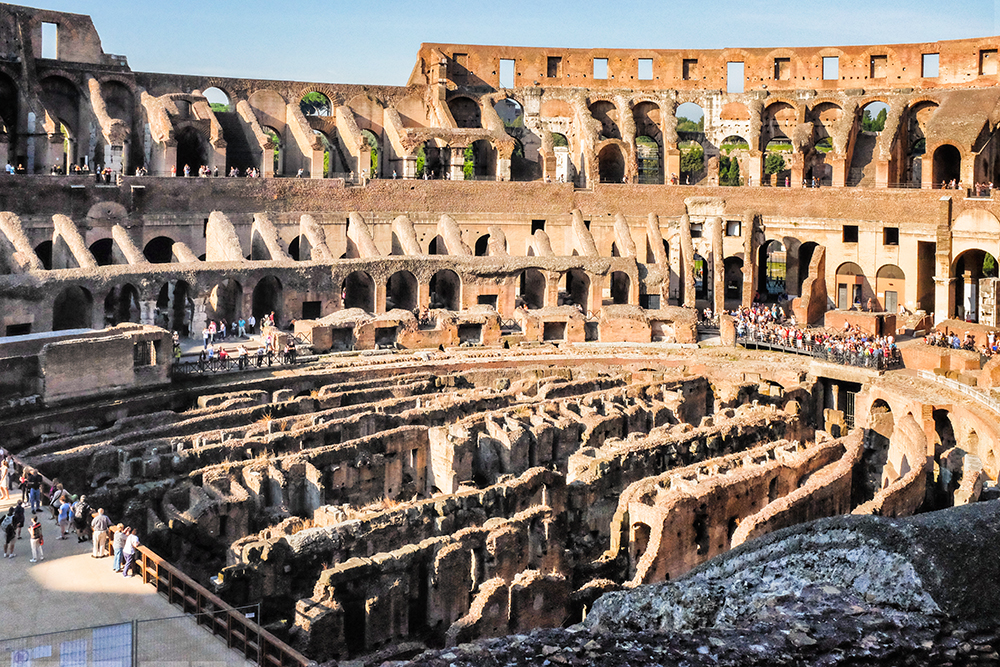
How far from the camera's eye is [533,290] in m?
42.5

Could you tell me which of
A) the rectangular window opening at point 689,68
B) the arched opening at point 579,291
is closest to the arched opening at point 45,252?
the arched opening at point 579,291

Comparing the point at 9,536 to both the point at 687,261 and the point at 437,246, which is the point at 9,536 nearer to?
the point at 437,246

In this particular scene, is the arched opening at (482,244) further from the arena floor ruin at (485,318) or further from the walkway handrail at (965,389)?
the walkway handrail at (965,389)

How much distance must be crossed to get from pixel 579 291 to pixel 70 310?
1886cm

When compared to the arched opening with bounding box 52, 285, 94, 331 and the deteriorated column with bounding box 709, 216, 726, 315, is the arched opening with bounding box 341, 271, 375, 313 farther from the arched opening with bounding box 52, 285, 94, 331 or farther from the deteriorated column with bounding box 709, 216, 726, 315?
the deteriorated column with bounding box 709, 216, 726, 315

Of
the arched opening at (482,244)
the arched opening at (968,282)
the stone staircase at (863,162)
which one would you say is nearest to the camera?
the arched opening at (968,282)

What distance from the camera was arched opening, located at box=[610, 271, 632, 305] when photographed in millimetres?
42844

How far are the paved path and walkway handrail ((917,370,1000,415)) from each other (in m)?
22.2

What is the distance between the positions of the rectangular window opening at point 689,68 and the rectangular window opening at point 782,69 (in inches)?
151

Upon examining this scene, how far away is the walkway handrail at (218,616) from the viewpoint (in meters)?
13.0

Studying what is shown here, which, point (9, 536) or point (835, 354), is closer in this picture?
point (9, 536)

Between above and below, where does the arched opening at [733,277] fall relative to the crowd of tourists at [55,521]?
above

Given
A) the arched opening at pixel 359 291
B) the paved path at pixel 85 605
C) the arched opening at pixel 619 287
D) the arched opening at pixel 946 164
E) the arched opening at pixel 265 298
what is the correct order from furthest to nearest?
the arched opening at pixel 946 164 → the arched opening at pixel 619 287 → the arched opening at pixel 359 291 → the arched opening at pixel 265 298 → the paved path at pixel 85 605

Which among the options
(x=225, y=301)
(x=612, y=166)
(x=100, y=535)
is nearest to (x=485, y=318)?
(x=225, y=301)
